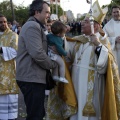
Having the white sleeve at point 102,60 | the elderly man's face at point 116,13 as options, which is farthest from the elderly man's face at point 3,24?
the elderly man's face at point 116,13

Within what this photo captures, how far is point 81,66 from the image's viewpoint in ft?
14.6

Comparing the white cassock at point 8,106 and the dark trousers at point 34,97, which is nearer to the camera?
the dark trousers at point 34,97

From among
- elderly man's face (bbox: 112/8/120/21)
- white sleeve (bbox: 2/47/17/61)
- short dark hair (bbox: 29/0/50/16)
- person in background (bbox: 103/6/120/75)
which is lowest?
white sleeve (bbox: 2/47/17/61)

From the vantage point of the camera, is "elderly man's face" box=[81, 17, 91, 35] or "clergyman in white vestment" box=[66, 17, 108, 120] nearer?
"elderly man's face" box=[81, 17, 91, 35]

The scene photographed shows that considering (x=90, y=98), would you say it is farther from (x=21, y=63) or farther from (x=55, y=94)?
(x=21, y=63)

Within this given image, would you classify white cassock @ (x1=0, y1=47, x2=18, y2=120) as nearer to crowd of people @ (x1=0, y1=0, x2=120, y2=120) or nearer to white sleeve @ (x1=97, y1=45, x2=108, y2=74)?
crowd of people @ (x1=0, y1=0, x2=120, y2=120)

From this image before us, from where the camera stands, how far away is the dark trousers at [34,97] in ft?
12.8

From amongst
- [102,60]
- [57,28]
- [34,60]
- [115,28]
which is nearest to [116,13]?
[115,28]

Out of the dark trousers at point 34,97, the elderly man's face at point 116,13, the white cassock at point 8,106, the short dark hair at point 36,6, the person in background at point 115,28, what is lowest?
the white cassock at point 8,106

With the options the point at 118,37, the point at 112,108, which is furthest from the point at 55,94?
the point at 118,37

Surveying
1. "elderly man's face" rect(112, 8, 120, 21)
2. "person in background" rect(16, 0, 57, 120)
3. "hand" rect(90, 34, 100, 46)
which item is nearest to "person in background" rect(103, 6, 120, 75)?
"elderly man's face" rect(112, 8, 120, 21)

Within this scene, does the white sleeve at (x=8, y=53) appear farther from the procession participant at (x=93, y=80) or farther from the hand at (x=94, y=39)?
the hand at (x=94, y=39)

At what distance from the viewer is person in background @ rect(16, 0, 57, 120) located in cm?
378

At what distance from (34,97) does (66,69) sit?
2.34 ft
